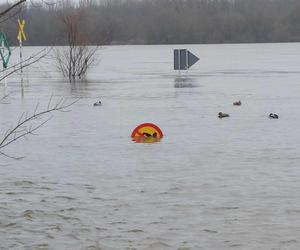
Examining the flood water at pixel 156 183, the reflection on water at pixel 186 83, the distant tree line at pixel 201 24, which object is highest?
the distant tree line at pixel 201 24

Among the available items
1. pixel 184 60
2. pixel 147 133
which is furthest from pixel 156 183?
pixel 184 60

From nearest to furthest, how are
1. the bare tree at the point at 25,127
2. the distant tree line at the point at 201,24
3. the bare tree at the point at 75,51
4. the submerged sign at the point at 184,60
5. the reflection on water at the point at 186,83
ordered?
the bare tree at the point at 25,127
the reflection on water at the point at 186,83
the bare tree at the point at 75,51
the submerged sign at the point at 184,60
the distant tree line at the point at 201,24

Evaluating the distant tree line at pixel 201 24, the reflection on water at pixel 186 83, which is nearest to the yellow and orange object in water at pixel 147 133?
the reflection on water at pixel 186 83

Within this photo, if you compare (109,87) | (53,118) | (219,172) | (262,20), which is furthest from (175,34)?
(219,172)

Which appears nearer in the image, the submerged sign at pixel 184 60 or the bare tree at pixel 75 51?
the bare tree at pixel 75 51

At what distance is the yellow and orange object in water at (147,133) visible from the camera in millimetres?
13508

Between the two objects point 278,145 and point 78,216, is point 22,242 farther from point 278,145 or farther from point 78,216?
point 278,145

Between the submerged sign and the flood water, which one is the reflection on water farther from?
the flood water

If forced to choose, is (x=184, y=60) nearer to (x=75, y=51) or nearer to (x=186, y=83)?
(x=75, y=51)

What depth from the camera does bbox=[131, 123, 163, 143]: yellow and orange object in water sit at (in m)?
13.5

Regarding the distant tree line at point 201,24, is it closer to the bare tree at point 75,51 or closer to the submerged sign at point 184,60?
the submerged sign at point 184,60

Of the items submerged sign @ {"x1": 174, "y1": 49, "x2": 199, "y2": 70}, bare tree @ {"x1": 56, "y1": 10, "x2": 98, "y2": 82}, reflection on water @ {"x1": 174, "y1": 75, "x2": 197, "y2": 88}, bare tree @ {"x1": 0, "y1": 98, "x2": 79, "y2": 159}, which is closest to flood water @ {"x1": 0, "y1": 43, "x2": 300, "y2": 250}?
bare tree @ {"x1": 0, "y1": 98, "x2": 79, "y2": 159}

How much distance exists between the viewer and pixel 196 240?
23.2 feet

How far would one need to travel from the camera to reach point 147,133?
1370 centimetres
